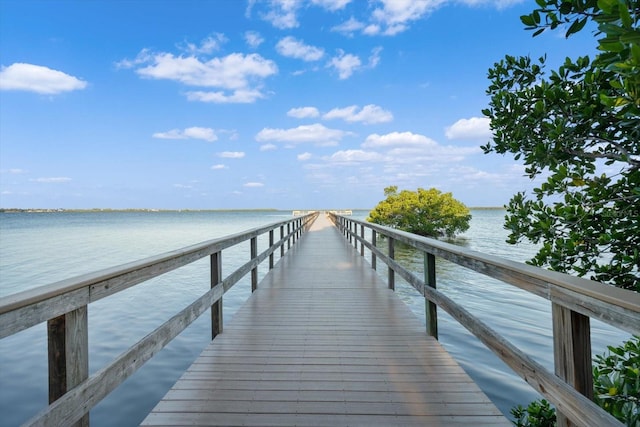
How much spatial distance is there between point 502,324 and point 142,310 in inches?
268

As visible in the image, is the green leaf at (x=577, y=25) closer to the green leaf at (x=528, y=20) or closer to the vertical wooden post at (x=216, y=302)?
the green leaf at (x=528, y=20)

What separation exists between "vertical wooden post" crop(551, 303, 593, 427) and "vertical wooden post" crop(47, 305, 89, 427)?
6.11ft

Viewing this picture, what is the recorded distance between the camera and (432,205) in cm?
2394

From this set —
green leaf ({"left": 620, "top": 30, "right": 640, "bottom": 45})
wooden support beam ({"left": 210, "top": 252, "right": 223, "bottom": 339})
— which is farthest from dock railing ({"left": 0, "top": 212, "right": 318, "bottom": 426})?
green leaf ({"left": 620, "top": 30, "right": 640, "bottom": 45})

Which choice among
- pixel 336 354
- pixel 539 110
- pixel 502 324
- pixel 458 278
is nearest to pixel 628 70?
pixel 539 110

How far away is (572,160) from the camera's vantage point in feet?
8.42

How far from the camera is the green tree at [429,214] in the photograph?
77.6 ft

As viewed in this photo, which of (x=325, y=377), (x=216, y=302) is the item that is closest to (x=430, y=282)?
(x=325, y=377)

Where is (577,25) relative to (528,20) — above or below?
below

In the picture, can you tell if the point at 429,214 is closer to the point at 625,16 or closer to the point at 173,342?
the point at 173,342

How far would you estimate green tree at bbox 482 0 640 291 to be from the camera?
7.26 ft

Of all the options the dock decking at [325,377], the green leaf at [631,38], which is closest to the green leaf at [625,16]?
the green leaf at [631,38]

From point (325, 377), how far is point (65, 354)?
5.26 feet

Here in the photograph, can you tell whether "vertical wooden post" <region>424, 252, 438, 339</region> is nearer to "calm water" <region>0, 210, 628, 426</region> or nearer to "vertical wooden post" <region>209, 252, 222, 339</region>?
"calm water" <region>0, 210, 628, 426</region>
